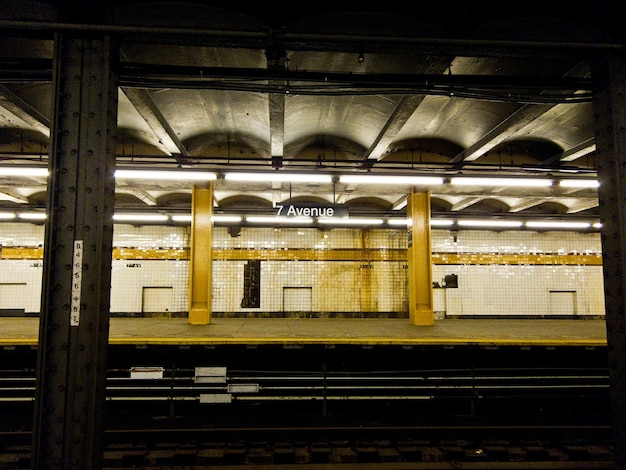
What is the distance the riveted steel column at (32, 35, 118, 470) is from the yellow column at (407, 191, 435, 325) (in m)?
8.11

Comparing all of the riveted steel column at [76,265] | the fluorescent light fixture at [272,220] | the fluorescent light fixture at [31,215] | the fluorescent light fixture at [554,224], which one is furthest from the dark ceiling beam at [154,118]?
the fluorescent light fixture at [554,224]

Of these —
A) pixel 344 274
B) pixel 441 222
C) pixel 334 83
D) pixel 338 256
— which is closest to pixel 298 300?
pixel 344 274

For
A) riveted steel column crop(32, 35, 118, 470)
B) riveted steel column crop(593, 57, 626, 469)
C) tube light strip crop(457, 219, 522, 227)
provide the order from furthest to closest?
tube light strip crop(457, 219, 522, 227), riveted steel column crop(593, 57, 626, 469), riveted steel column crop(32, 35, 118, 470)

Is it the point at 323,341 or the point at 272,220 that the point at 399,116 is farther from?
the point at 272,220

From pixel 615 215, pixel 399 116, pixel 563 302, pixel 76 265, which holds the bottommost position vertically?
pixel 563 302

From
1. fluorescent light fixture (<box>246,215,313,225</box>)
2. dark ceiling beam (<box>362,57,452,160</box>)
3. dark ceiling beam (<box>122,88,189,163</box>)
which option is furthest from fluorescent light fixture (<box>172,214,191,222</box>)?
dark ceiling beam (<box>362,57,452,160</box>)

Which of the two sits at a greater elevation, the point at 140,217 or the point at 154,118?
the point at 154,118

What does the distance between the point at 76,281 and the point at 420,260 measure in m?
8.48

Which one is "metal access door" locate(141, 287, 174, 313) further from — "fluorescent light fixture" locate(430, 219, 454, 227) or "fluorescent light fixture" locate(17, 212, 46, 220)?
"fluorescent light fixture" locate(430, 219, 454, 227)

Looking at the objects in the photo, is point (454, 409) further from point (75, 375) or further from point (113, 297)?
point (113, 297)

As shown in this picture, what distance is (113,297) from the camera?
42.1 ft

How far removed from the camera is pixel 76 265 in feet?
9.70

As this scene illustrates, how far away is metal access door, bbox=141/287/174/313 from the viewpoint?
13.0m

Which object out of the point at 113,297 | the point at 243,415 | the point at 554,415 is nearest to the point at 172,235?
the point at 113,297
